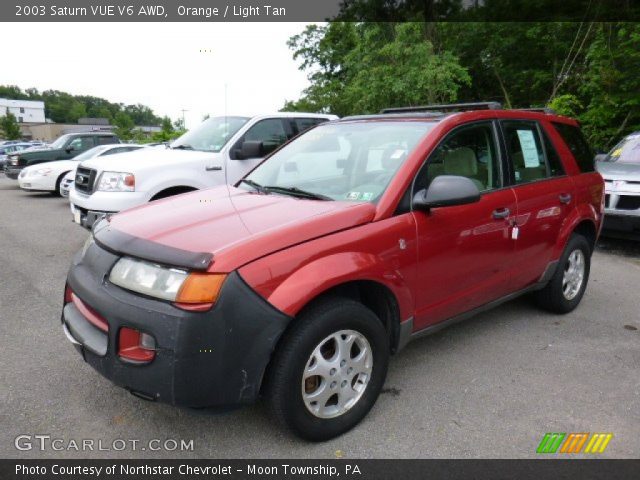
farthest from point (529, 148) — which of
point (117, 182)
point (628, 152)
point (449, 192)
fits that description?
point (628, 152)

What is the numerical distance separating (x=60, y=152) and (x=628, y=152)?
14.5 meters

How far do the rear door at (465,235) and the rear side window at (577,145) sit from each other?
1124 mm

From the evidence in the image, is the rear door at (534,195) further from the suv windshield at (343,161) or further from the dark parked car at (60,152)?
the dark parked car at (60,152)

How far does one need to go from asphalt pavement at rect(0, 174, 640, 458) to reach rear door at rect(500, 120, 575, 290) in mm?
620

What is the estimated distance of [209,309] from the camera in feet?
7.06

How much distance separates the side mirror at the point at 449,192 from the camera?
2.76 m

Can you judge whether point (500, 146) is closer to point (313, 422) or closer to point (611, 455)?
point (611, 455)

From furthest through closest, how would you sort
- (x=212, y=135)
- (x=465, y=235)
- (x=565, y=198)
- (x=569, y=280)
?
(x=212, y=135) < (x=569, y=280) < (x=565, y=198) < (x=465, y=235)

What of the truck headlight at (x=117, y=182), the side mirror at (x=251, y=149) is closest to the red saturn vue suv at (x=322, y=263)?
the side mirror at (x=251, y=149)

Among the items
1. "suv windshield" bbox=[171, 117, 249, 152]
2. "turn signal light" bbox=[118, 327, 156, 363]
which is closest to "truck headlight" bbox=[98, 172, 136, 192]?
"suv windshield" bbox=[171, 117, 249, 152]

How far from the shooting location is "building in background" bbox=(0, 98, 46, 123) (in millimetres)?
110650

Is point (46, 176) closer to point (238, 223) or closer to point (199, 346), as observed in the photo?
point (238, 223)

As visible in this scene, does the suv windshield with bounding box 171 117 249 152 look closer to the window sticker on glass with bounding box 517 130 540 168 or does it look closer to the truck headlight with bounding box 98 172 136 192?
the truck headlight with bounding box 98 172 136 192

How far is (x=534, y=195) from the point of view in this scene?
3732 millimetres
